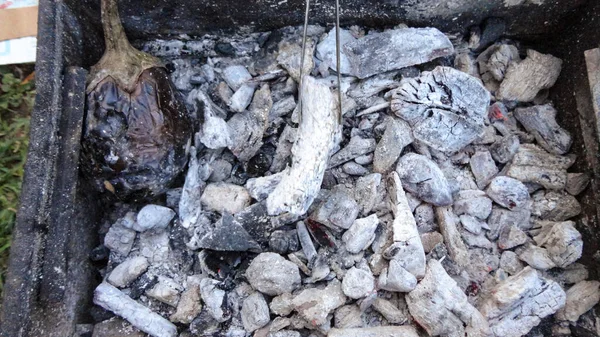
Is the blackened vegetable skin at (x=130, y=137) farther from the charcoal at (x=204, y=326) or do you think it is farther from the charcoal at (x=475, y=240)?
the charcoal at (x=475, y=240)

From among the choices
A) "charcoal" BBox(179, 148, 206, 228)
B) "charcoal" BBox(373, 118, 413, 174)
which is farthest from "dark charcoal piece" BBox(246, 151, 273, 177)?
"charcoal" BBox(373, 118, 413, 174)

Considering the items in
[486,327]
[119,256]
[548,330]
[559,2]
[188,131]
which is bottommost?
[548,330]

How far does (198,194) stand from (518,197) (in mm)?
1396

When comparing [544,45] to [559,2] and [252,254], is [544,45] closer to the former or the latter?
[559,2]

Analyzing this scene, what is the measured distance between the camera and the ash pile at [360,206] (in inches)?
71.6

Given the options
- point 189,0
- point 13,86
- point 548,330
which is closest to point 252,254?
point 189,0

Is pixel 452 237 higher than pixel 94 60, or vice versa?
pixel 94 60

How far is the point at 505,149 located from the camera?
2.10 metres

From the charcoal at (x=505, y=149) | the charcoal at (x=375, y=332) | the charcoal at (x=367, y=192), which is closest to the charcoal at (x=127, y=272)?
the charcoal at (x=375, y=332)

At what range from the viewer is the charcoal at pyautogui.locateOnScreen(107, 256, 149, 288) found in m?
1.95

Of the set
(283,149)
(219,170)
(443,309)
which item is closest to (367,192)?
(283,149)

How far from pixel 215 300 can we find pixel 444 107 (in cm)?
127

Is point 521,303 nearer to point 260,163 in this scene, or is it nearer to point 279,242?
point 279,242

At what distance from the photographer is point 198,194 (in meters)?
2.04
